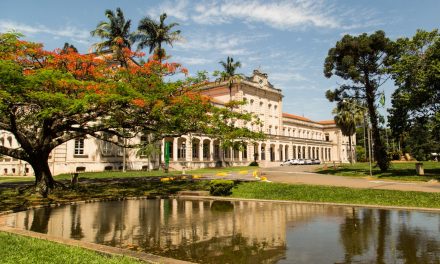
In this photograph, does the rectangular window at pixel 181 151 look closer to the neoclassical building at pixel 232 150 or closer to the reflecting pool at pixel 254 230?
the neoclassical building at pixel 232 150

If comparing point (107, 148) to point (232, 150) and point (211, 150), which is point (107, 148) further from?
point (232, 150)

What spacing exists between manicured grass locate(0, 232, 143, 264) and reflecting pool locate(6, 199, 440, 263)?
141 centimetres

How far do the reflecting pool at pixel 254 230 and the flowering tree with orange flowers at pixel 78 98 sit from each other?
515cm

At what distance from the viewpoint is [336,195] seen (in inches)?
694

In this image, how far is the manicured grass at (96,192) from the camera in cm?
1662

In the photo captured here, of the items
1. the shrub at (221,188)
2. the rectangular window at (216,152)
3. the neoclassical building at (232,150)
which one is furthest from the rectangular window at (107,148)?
the shrub at (221,188)

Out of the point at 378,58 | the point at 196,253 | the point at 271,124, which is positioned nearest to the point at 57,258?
the point at 196,253

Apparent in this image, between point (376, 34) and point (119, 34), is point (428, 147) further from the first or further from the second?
point (119, 34)

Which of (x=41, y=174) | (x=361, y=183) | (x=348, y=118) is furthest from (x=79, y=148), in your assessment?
(x=348, y=118)

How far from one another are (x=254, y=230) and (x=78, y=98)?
40.3ft

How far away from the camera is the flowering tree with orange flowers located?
16.2 meters

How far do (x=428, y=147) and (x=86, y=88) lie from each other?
249 ft

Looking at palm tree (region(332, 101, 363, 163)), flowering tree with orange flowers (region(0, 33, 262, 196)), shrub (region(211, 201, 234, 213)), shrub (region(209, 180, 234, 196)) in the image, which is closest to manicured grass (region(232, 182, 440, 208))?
shrub (region(209, 180, 234, 196))

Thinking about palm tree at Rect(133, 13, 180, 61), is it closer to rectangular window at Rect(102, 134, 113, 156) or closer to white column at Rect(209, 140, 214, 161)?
rectangular window at Rect(102, 134, 113, 156)
